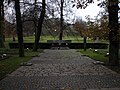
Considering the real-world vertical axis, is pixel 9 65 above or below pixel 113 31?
below

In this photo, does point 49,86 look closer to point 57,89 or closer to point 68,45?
point 57,89

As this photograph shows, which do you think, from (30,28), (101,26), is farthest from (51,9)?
(101,26)

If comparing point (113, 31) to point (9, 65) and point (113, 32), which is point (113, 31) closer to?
point (113, 32)

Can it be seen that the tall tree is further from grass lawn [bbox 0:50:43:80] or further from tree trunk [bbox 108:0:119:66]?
grass lawn [bbox 0:50:43:80]

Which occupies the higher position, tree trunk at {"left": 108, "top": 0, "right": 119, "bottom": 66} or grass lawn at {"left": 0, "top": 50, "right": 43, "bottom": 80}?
tree trunk at {"left": 108, "top": 0, "right": 119, "bottom": 66}

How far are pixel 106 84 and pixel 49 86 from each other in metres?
2.05

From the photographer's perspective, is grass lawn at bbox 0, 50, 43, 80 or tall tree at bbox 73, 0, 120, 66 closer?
grass lawn at bbox 0, 50, 43, 80

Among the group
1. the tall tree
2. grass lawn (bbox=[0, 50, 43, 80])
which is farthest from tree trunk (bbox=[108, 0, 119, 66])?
grass lawn (bbox=[0, 50, 43, 80])

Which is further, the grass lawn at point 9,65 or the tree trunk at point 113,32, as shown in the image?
the tree trunk at point 113,32

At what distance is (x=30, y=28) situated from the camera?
4419 cm

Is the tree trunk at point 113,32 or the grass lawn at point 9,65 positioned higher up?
the tree trunk at point 113,32

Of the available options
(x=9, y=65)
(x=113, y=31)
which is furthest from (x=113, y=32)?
(x=9, y=65)

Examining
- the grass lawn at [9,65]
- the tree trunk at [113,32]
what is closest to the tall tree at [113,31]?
the tree trunk at [113,32]

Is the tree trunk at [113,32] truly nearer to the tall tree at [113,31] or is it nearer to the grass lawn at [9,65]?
the tall tree at [113,31]
